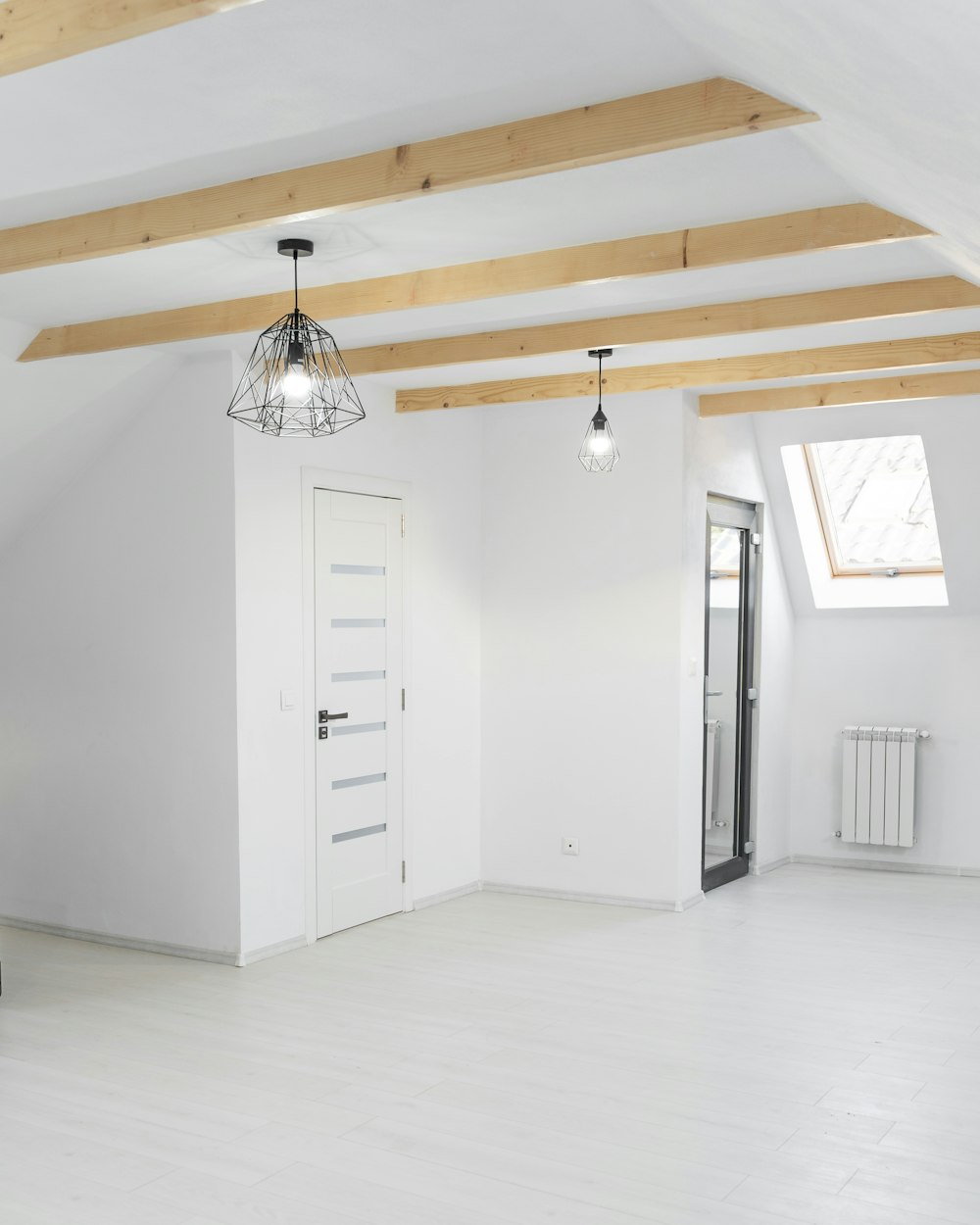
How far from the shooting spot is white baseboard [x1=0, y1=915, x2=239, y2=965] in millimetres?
5375

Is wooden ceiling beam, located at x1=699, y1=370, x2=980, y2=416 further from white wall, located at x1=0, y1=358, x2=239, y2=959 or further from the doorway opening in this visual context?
white wall, located at x1=0, y1=358, x2=239, y2=959

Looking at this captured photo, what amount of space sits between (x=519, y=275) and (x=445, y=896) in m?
3.65

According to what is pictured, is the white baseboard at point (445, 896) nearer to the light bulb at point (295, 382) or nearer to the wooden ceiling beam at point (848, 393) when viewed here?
the wooden ceiling beam at point (848, 393)

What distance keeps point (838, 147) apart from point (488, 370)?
315 centimetres

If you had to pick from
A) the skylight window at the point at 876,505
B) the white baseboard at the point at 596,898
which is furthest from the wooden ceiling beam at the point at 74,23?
the skylight window at the point at 876,505

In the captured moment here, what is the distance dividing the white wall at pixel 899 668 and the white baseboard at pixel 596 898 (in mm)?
1524

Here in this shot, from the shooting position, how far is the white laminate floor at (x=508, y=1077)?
125 inches

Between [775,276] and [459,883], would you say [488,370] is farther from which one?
[459,883]

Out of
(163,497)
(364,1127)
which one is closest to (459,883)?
(163,497)

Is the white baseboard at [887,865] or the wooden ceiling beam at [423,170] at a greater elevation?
the wooden ceiling beam at [423,170]

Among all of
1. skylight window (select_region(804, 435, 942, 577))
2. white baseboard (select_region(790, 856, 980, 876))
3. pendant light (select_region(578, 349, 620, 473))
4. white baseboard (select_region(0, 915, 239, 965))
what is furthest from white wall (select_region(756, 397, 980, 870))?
white baseboard (select_region(0, 915, 239, 965))

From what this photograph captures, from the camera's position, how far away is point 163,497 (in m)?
5.52

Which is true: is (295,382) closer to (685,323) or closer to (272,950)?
(685,323)

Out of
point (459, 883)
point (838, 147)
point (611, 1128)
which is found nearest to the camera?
point (838, 147)
